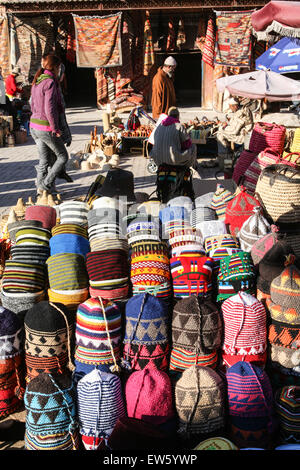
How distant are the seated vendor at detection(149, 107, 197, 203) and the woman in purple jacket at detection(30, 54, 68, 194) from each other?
4.73 ft

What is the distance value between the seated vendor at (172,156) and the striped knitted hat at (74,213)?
4.46ft

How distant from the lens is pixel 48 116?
5.28 metres

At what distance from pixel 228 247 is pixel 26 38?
1403cm

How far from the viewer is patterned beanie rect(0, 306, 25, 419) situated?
242 centimetres

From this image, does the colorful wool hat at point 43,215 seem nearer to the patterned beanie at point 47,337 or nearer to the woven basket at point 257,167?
the patterned beanie at point 47,337

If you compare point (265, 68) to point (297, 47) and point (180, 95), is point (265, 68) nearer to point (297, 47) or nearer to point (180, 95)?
point (297, 47)

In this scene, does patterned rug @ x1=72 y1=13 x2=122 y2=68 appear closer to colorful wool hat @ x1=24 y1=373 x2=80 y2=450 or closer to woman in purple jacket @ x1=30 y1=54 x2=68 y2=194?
woman in purple jacket @ x1=30 y1=54 x2=68 y2=194

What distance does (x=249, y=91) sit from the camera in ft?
22.5

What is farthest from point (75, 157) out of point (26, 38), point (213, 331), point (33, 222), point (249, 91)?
point (26, 38)

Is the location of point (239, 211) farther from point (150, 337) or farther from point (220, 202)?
point (150, 337)

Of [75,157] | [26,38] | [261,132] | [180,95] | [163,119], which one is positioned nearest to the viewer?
[163,119]

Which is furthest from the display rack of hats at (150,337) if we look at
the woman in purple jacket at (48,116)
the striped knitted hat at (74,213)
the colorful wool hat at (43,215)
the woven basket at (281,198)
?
the woman in purple jacket at (48,116)

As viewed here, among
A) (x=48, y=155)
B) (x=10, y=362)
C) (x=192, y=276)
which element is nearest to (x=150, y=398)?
(x=192, y=276)

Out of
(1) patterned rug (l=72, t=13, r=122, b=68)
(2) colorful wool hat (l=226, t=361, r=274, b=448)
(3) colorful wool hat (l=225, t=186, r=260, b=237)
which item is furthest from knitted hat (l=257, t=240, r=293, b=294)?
(1) patterned rug (l=72, t=13, r=122, b=68)
